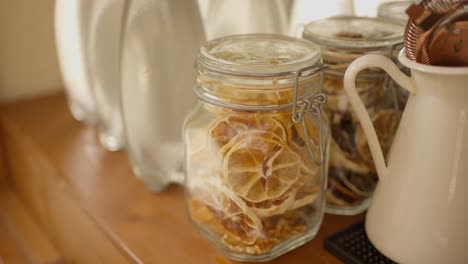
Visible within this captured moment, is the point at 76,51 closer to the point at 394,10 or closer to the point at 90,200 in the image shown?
the point at 90,200

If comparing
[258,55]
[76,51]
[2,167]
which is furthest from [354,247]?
[2,167]

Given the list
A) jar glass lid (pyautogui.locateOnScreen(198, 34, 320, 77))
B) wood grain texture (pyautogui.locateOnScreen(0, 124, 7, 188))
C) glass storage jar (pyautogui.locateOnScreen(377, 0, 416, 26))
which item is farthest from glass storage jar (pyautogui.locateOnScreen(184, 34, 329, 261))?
wood grain texture (pyautogui.locateOnScreen(0, 124, 7, 188))

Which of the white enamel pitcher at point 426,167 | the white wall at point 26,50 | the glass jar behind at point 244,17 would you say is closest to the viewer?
the white enamel pitcher at point 426,167

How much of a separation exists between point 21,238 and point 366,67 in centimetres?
56

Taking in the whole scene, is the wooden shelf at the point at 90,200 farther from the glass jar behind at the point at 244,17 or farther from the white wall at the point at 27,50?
the glass jar behind at the point at 244,17

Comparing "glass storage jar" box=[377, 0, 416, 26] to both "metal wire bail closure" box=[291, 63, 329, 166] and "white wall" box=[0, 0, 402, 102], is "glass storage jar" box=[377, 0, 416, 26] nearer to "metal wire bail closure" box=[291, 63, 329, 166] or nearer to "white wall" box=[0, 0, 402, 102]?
"metal wire bail closure" box=[291, 63, 329, 166]

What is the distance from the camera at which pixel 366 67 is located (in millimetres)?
396

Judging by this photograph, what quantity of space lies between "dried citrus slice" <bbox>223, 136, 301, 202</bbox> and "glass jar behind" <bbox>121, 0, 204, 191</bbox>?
0.14 meters

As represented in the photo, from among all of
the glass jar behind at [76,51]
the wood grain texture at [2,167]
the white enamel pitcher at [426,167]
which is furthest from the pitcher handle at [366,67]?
the wood grain texture at [2,167]

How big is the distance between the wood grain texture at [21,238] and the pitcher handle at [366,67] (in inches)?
18.0

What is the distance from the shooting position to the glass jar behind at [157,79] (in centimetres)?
53

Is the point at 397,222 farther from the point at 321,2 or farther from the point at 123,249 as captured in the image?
the point at 321,2

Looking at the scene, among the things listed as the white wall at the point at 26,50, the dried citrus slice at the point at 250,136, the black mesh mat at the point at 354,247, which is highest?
the dried citrus slice at the point at 250,136

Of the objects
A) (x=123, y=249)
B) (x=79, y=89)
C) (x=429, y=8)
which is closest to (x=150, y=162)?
(x=123, y=249)
